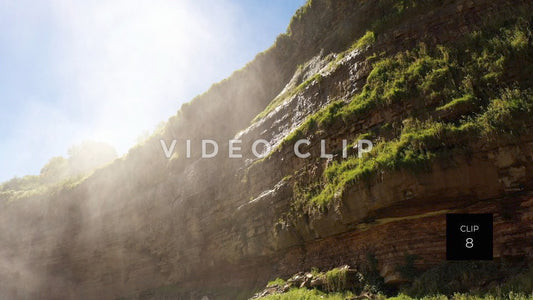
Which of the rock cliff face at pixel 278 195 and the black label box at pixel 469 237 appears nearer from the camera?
the black label box at pixel 469 237

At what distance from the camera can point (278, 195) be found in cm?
1766

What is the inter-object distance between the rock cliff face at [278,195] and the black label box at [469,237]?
0.69 feet

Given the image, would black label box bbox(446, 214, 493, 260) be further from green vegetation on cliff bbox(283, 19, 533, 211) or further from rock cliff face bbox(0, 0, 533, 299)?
green vegetation on cliff bbox(283, 19, 533, 211)

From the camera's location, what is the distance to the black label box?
1053 cm

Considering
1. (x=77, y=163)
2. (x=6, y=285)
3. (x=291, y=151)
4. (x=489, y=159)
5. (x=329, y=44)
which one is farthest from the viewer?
(x=77, y=163)

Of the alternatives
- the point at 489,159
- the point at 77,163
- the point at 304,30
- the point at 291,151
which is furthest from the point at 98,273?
the point at 77,163

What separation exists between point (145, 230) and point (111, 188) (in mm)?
7088

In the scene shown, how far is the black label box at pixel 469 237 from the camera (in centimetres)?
1053

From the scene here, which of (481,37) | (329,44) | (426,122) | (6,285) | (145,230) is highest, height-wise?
(329,44)

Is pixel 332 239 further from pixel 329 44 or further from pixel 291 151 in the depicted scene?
pixel 329 44

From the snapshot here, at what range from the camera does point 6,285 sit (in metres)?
37.1

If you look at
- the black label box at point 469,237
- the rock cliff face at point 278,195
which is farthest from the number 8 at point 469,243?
the rock cliff face at point 278,195

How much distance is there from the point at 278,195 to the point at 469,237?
8474 millimetres

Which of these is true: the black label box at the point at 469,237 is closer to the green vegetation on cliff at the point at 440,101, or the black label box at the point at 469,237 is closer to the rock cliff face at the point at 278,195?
the rock cliff face at the point at 278,195
